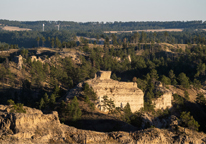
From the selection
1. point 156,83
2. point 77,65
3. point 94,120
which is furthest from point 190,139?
point 77,65

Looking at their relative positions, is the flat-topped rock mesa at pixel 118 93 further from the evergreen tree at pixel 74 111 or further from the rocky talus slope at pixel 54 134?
the rocky talus slope at pixel 54 134

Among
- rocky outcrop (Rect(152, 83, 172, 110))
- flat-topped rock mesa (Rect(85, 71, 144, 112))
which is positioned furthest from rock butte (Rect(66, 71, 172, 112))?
rocky outcrop (Rect(152, 83, 172, 110))

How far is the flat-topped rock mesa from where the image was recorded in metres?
68.3

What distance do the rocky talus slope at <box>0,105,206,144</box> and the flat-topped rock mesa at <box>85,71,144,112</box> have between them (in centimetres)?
2202

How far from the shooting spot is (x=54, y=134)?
41.9m

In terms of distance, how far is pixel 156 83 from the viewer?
3644 inches

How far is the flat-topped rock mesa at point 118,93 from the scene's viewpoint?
6831 cm

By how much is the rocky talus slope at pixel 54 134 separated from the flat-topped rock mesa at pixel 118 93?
22024mm

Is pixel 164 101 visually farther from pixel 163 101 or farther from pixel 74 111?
pixel 74 111

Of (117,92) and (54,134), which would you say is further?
(117,92)

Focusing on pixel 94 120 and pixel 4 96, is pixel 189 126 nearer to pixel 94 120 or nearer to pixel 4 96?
pixel 94 120

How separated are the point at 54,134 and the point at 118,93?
28.2 m

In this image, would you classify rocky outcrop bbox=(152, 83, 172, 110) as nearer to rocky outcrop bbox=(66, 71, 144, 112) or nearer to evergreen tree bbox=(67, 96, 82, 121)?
rocky outcrop bbox=(66, 71, 144, 112)

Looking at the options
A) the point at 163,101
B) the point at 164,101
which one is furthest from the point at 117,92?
the point at 164,101
